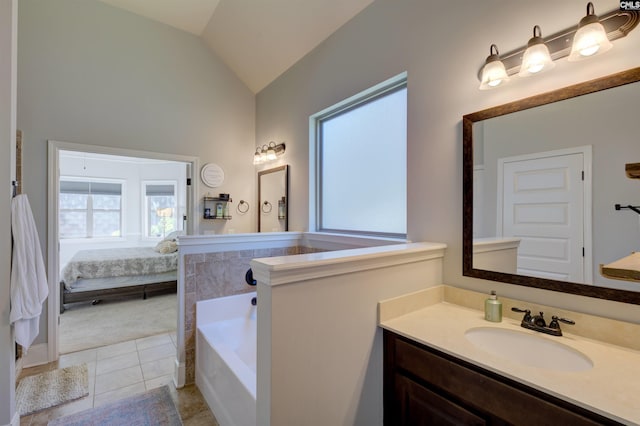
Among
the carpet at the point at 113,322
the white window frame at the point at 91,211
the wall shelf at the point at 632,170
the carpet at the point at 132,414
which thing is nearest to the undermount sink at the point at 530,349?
the wall shelf at the point at 632,170

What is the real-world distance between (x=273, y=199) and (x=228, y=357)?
2.07 meters

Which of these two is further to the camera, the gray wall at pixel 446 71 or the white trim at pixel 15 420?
the white trim at pixel 15 420

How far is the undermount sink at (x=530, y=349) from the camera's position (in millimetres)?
1152

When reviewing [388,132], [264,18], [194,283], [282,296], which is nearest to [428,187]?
[388,132]

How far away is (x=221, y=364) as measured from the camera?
1844 mm

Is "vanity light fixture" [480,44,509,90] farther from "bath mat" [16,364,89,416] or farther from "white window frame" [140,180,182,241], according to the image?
"white window frame" [140,180,182,241]

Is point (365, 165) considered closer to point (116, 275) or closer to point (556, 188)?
point (556, 188)

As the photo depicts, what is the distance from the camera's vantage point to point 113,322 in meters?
3.58

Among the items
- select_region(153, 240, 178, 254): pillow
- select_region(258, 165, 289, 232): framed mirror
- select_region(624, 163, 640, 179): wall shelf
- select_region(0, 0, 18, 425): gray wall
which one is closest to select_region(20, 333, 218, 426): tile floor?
select_region(0, 0, 18, 425): gray wall

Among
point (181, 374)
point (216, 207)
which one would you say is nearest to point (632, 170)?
point (181, 374)

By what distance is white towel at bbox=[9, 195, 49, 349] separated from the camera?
68.7 inches

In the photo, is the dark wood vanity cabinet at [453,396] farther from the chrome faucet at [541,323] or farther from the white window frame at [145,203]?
the white window frame at [145,203]

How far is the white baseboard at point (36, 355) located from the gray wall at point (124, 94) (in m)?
0.08

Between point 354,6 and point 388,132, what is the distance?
1101 mm
